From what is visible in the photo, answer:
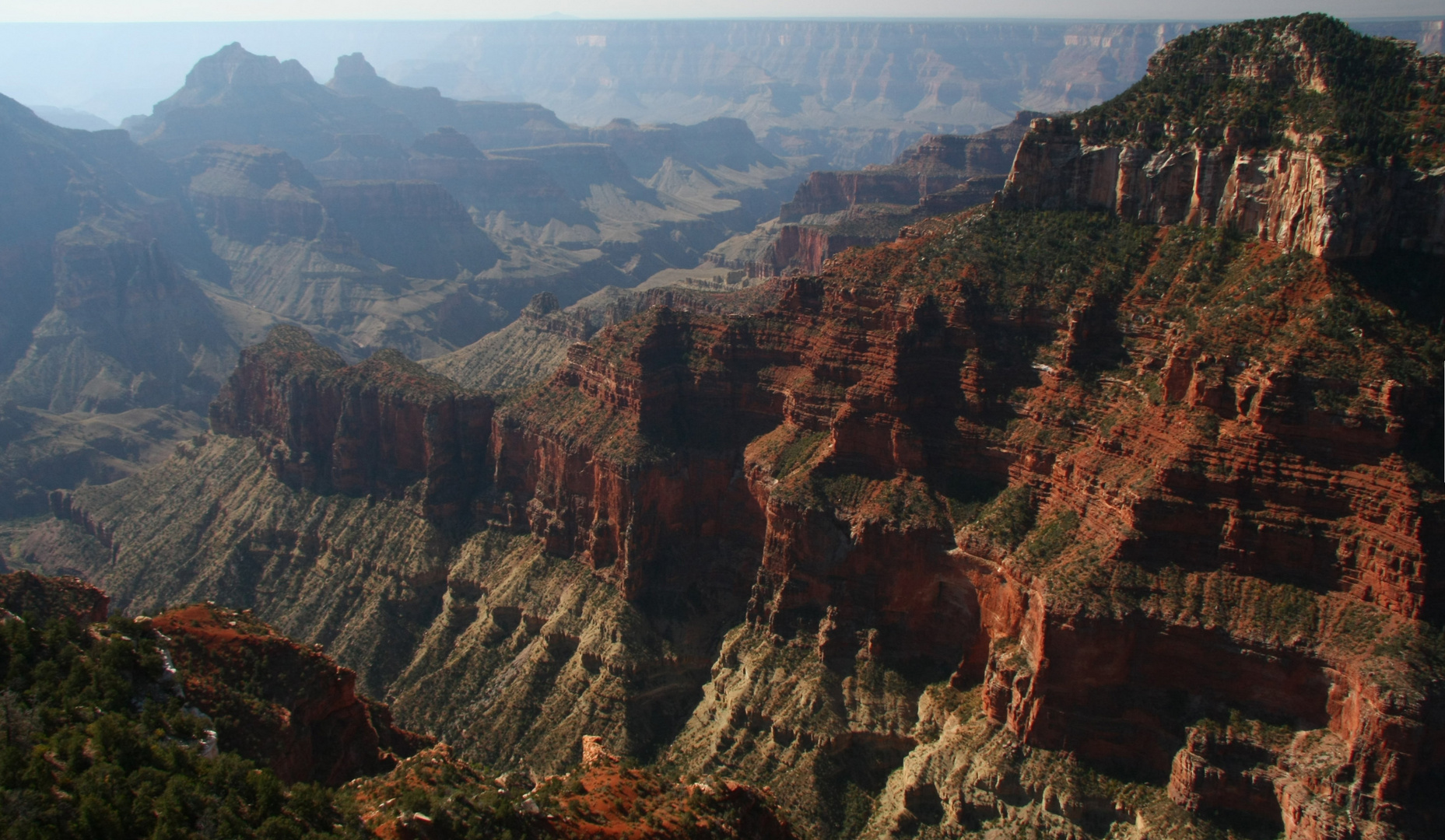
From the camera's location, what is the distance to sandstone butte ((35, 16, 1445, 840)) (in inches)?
1786

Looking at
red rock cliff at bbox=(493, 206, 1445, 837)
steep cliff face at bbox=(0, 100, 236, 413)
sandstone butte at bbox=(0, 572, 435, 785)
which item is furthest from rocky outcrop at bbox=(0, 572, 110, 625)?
steep cliff face at bbox=(0, 100, 236, 413)

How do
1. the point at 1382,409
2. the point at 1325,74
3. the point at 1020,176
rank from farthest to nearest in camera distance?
the point at 1020,176
the point at 1325,74
the point at 1382,409

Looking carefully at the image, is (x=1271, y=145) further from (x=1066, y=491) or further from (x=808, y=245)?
(x=808, y=245)

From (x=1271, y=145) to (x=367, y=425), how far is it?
7026 cm

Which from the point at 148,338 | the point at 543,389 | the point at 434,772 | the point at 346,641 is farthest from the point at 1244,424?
the point at 148,338

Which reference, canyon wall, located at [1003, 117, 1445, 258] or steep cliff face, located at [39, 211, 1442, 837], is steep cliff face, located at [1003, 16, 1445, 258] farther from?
steep cliff face, located at [39, 211, 1442, 837]

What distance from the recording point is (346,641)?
256ft

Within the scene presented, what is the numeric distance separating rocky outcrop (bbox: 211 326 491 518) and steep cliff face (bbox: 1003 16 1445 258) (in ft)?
152

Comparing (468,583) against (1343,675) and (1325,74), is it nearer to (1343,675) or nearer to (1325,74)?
(1343,675)

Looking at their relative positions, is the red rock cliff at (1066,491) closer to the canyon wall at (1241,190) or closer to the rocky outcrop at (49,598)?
the canyon wall at (1241,190)

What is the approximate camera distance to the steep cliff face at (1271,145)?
51.9 m

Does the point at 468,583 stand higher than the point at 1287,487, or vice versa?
the point at 1287,487

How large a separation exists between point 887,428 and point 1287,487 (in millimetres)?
20973

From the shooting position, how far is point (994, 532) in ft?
180
